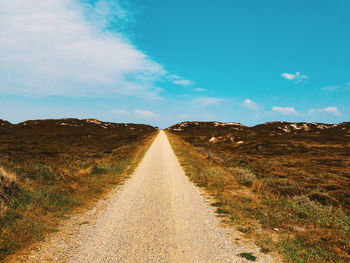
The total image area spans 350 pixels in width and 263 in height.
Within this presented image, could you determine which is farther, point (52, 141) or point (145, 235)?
point (52, 141)

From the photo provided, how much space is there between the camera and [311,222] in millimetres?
7512

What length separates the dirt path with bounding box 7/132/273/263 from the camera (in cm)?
509

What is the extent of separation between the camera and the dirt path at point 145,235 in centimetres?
509

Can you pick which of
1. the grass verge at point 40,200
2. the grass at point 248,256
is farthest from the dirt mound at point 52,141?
the grass at point 248,256

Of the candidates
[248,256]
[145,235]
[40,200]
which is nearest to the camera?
[248,256]

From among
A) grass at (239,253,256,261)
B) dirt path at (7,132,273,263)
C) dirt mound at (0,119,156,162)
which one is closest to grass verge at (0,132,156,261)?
dirt path at (7,132,273,263)

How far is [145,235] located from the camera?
20.1 ft

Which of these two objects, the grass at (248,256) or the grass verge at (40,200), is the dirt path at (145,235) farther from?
the grass verge at (40,200)

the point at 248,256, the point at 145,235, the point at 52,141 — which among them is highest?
the point at 52,141

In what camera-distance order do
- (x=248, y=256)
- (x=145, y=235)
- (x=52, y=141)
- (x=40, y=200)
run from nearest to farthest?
(x=248, y=256) → (x=145, y=235) → (x=40, y=200) → (x=52, y=141)

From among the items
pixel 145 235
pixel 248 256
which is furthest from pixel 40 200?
pixel 248 256

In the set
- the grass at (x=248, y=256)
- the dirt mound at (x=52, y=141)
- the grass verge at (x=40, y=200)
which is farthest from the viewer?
the dirt mound at (x=52, y=141)

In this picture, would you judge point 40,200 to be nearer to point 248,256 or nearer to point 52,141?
point 248,256

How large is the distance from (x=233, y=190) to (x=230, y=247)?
6.04 metres
